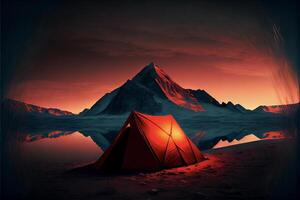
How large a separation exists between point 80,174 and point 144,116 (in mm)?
4502

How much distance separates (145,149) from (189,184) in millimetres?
4056

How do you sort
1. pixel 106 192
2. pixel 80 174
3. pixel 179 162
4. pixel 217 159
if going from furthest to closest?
pixel 217 159, pixel 179 162, pixel 80 174, pixel 106 192

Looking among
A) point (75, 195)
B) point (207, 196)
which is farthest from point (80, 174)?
point (207, 196)

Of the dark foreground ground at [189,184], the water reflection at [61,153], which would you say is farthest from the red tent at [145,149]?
the water reflection at [61,153]

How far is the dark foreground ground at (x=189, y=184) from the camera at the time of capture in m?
10.6

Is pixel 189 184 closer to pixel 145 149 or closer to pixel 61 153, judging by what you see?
pixel 145 149

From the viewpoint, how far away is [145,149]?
15617 mm

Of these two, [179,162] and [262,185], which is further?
[179,162]

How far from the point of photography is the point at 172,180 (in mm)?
12898

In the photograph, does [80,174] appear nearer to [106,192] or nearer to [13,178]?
[13,178]

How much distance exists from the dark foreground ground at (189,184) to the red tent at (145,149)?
0.79m

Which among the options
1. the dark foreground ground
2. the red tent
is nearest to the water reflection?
the red tent

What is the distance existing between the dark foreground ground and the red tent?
79cm

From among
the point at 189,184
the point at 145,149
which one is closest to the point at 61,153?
the point at 145,149
